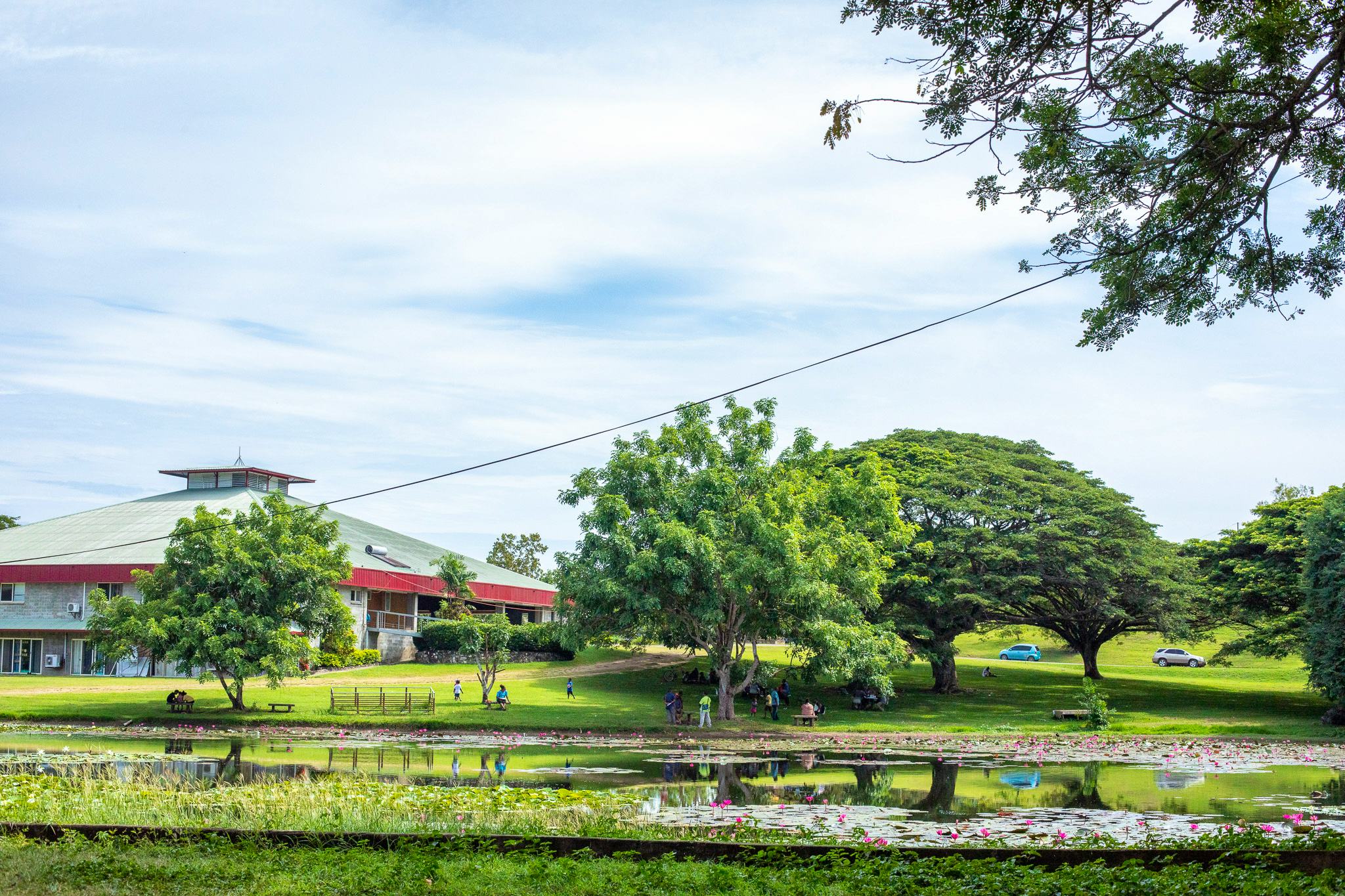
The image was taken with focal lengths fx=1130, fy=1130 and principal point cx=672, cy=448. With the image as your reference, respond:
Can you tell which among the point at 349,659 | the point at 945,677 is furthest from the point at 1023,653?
the point at 349,659

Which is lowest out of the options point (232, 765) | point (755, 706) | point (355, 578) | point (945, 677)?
point (755, 706)

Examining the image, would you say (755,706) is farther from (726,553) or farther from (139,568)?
(139,568)

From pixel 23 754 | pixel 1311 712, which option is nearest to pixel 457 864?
pixel 23 754

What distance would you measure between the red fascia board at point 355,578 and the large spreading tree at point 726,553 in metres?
8.37

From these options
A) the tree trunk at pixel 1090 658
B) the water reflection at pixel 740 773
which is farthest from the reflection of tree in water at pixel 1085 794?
the tree trunk at pixel 1090 658

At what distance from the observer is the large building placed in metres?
53.0

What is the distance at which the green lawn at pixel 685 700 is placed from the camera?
112 ft

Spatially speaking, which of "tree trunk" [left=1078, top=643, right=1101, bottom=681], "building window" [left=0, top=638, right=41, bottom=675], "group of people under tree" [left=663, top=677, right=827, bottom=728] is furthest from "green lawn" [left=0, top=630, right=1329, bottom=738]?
"building window" [left=0, top=638, right=41, bottom=675]

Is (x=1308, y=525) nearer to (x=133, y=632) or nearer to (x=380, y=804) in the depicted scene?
(x=380, y=804)

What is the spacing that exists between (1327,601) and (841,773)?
22453mm

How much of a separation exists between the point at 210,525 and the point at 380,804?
24.7 m

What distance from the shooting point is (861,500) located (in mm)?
38812

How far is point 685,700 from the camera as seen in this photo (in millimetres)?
45500

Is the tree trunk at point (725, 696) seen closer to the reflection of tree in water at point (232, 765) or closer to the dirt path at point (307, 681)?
the dirt path at point (307, 681)
